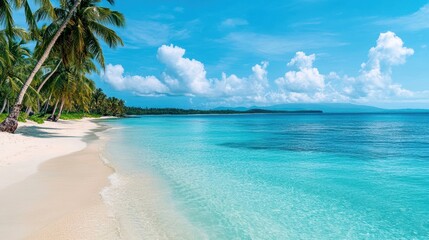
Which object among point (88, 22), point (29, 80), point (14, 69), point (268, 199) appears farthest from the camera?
point (14, 69)

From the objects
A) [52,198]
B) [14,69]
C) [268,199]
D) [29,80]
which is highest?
[14,69]

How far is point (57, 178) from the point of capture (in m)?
9.88

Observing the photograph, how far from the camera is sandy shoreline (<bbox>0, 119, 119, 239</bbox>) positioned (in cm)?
568

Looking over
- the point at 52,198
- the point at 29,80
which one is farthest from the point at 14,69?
the point at 52,198

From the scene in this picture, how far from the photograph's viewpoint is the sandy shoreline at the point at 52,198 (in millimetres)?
5676

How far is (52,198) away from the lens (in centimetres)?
765

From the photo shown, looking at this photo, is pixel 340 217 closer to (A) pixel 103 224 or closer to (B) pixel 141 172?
(A) pixel 103 224

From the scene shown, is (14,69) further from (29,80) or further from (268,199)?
(268,199)

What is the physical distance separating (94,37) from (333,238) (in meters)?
19.8

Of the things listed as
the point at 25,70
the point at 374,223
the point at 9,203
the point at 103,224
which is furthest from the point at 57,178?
the point at 25,70

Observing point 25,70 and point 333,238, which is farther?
point 25,70

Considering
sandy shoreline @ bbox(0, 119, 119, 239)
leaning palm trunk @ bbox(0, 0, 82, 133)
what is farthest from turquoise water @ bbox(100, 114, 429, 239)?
leaning palm trunk @ bbox(0, 0, 82, 133)

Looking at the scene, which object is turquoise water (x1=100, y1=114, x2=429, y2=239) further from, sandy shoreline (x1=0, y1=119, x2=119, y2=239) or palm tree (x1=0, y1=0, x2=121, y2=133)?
palm tree (x1=0, y1=0, x2=121, y2=133)

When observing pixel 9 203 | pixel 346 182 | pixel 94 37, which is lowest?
pixel 346 182
